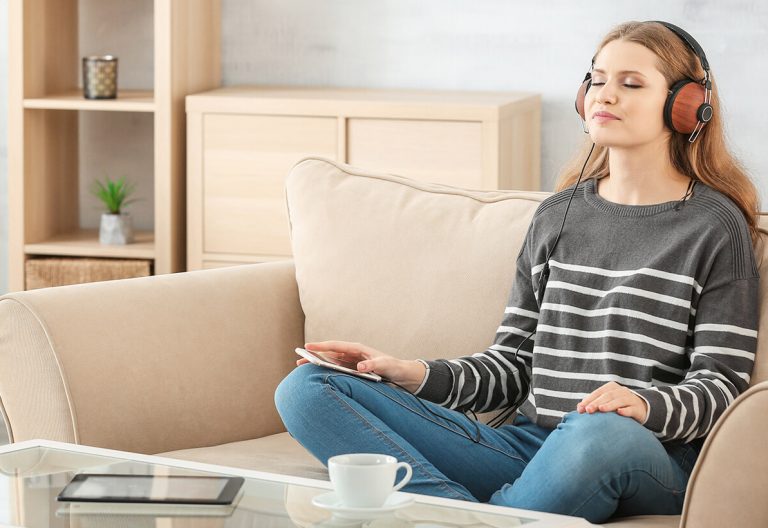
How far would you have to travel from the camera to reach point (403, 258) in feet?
6.58

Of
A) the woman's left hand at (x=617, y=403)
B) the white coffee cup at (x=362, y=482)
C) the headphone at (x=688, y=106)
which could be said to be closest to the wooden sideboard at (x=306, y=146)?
the headphone at (x=688, y=106)

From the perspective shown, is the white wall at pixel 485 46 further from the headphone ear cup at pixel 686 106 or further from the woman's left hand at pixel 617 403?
the woman's left hand at pixel 617 403

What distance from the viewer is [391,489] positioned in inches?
49.9

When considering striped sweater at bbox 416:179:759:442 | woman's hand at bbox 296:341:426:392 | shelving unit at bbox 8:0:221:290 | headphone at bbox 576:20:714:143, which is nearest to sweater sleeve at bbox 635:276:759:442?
striped sweater at bbox 416:179:759:442

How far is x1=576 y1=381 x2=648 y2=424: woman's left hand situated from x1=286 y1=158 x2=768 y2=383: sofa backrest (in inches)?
16.8

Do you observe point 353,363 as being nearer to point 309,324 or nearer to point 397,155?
point 309,324

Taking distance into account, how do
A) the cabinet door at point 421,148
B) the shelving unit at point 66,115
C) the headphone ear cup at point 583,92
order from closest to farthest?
the headphone ear cup at point 583,92
the cabinet door at point 421,148
the shelving unit at point 66,115

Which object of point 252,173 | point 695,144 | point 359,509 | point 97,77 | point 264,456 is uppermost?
point 97,77

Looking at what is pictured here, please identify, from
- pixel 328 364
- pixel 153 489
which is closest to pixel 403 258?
pixel 328 364

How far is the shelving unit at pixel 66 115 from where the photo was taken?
3.05m

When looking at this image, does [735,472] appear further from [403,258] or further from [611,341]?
[403,258]

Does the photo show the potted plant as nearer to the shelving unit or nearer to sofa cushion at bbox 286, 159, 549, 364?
the shelving unit

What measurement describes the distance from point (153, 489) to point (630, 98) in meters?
0.87

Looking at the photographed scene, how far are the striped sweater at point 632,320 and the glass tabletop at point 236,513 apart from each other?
14.3 inches
